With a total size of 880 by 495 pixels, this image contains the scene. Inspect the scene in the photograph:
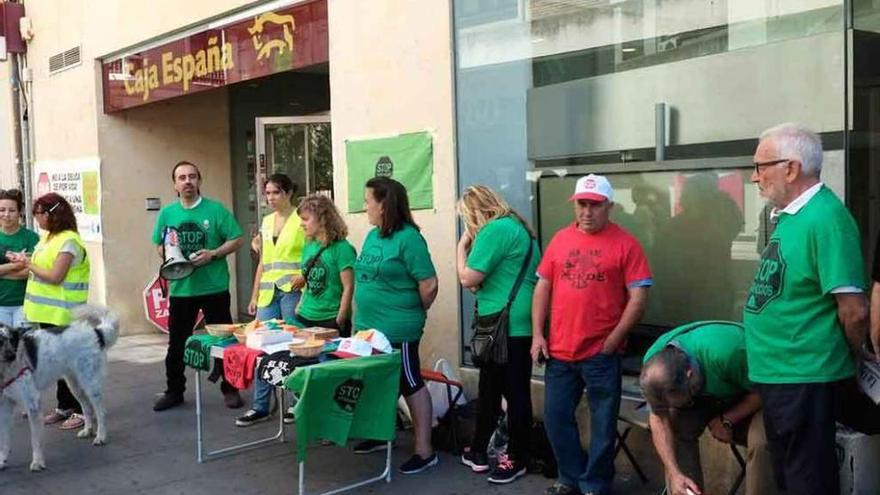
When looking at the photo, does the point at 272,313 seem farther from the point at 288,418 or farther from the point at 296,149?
the point at 296,149

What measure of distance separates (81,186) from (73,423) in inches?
197

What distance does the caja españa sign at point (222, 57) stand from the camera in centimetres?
719

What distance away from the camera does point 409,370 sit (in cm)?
505

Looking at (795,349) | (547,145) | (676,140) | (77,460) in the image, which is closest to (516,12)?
(547,145)

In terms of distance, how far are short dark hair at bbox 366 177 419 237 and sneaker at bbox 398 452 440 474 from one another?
50.3 inches

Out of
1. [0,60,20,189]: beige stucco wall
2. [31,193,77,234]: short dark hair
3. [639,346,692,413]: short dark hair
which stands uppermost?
[0,60,20,189]: beige stucco wall

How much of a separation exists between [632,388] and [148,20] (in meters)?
6.44

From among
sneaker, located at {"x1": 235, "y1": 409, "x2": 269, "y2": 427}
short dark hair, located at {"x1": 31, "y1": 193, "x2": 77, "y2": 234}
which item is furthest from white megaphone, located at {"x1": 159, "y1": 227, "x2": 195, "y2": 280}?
sneaker, located at {"x1": 235, "y1": 409, "x2": 269, "y2": 427}

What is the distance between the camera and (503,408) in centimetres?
516

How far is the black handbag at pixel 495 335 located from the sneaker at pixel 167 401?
3006 millimetres

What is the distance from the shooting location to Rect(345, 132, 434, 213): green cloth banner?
20.5 feet

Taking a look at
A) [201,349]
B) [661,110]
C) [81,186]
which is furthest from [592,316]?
[81,186]

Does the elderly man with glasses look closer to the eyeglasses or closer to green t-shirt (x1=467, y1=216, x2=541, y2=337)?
the eyeglasses

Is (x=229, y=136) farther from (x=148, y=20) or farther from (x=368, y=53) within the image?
(x=368, y=53)
